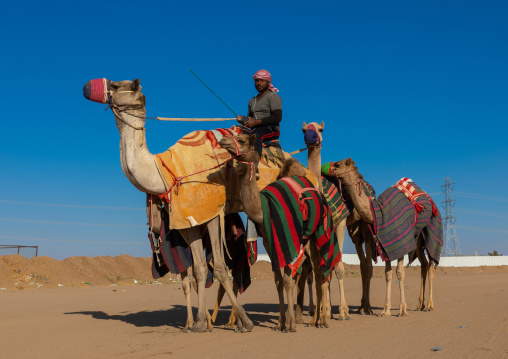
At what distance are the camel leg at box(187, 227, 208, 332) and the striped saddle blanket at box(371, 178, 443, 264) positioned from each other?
12.6ft

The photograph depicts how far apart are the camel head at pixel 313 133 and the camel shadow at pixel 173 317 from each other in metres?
3.44

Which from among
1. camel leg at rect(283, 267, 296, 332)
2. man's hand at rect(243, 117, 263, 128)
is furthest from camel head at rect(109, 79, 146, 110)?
camel leg at rect(283, 267, 296, 332)

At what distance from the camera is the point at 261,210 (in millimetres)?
9078

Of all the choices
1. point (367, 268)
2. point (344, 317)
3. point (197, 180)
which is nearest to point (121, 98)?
point (197, 180)

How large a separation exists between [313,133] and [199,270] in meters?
3.57

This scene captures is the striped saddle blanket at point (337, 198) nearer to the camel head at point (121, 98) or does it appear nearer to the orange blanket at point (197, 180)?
the orange blanket at point (197, 180)

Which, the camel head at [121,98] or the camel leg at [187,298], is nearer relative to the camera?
the camel head at [121,98]

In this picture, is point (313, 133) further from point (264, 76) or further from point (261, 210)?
point (261, 210)

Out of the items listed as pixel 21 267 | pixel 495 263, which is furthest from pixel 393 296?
pixel 495 263

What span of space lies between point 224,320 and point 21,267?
49.7 ft

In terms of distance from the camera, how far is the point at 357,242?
12.8 metres

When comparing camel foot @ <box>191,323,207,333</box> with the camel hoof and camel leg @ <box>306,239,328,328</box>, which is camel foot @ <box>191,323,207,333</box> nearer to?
the camel hoof

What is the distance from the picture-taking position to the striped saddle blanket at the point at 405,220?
469 inches

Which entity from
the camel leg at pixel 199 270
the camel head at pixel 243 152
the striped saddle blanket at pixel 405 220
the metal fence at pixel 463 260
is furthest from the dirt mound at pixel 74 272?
the metal fence at pixel 463 260
